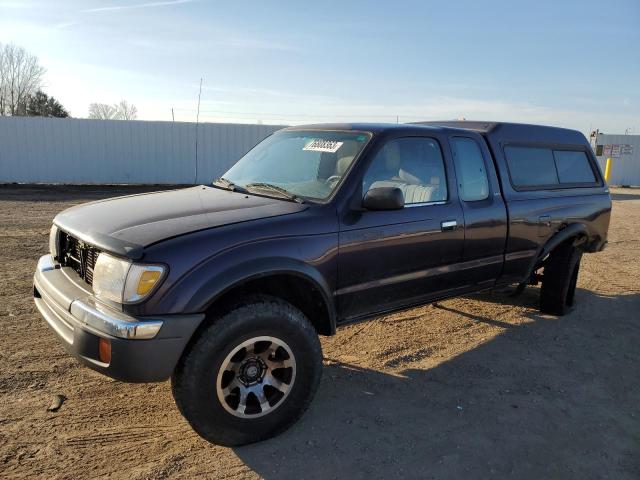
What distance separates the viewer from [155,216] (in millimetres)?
3105

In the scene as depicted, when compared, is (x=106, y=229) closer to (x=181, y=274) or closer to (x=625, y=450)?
(x=181, y=274)

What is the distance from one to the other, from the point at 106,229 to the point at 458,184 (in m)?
2.66

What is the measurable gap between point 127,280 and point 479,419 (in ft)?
7.91

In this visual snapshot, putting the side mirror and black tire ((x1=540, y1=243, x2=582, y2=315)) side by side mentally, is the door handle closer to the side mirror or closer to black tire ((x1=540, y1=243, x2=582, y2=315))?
the side mirror

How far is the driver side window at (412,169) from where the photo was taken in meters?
3.66

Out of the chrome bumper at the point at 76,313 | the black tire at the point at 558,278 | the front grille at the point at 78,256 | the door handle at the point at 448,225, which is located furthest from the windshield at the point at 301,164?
the black tire at the point at 558,278

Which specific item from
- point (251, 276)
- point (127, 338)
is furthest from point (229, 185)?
point (127, 338)

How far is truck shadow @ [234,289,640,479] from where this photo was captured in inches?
113

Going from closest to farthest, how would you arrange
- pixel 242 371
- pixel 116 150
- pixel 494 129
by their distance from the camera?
pixel 242 371 → pixel 494 129 → pixel 116 150

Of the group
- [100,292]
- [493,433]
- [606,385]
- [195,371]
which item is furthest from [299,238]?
[606,385]

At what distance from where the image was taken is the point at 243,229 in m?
2.91

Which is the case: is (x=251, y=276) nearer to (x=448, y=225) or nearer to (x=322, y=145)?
(x=322, y=145)

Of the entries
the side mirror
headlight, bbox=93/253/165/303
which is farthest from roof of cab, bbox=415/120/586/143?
headlight, bbox=93/253/165/303

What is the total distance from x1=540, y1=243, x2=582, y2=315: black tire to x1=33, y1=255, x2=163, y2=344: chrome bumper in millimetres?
4296
